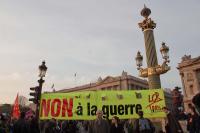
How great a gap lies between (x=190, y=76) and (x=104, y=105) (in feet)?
231

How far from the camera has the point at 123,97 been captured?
13828mm

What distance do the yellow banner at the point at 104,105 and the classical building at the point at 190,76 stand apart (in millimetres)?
66754

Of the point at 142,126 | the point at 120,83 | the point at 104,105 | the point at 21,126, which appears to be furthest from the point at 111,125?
the point at 120,83

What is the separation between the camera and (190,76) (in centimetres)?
8056

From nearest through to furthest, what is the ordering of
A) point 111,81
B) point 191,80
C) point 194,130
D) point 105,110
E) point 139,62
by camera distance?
1. point 194,130
2. point 105,110
3. point 139,62
4. point 191,80
5. point 111,81

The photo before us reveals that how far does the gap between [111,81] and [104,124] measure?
294 ft

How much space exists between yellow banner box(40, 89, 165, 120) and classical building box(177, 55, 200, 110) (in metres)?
66.8

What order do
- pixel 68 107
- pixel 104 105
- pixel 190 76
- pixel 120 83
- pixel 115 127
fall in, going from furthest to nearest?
pixel 120 83 < pixel 190 76 < pixel 68 107 < pixel 104 105 < pixel 115 127

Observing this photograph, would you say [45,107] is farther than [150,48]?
No

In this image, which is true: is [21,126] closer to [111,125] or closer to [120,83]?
[111,125]

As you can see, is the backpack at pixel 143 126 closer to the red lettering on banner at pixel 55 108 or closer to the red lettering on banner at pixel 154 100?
the red lettering on banner at pixel 154 100

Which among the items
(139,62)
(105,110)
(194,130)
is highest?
(139,62)

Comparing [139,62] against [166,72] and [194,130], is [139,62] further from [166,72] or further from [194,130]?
[194,130]

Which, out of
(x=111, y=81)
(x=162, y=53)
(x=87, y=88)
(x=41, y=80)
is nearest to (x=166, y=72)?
(x=162, y=53)
